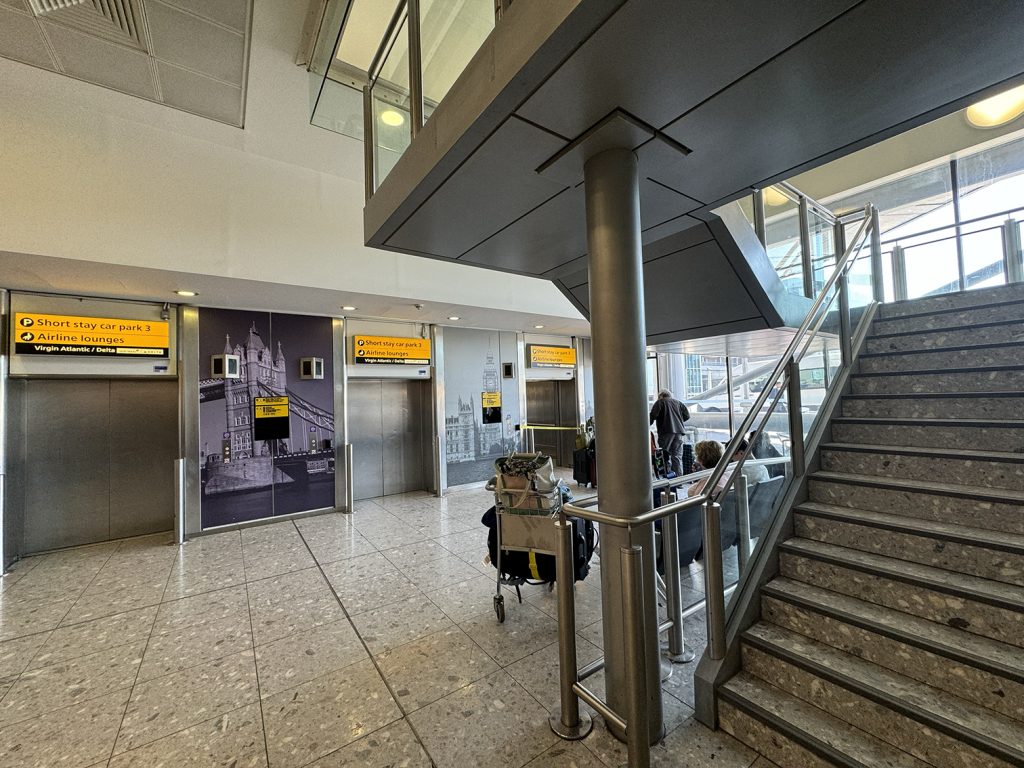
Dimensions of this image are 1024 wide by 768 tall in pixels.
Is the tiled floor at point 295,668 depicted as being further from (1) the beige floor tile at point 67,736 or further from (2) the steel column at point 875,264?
(2) the steel column at point 875,264

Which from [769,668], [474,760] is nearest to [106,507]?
[474,760]

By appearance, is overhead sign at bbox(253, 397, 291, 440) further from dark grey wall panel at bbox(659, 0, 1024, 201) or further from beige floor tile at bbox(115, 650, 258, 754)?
dark grey wall panel at bbox(659, 0, 1024, 201)

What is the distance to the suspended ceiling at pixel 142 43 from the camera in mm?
2777

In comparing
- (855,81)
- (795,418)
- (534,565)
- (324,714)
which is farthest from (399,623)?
(855,81)

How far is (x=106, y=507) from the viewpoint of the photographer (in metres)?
5.13

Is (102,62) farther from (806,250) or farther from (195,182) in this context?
(806,250)

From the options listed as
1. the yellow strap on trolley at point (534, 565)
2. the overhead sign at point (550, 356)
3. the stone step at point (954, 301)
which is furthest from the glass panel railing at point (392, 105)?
the overhead sign at point (550, 356)

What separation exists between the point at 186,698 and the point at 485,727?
5.60ft

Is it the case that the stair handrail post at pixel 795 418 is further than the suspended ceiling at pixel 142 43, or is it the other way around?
the suspended ceiling at pixel 142 43

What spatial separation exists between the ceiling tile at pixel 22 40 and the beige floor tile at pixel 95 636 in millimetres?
4258

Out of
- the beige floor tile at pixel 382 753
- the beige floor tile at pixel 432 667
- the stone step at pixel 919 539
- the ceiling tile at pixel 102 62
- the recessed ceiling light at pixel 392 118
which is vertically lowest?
the beige floor tile at pixel 382 753

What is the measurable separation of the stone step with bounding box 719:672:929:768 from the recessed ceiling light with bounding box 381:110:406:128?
3.89 m

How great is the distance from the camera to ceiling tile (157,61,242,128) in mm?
3359

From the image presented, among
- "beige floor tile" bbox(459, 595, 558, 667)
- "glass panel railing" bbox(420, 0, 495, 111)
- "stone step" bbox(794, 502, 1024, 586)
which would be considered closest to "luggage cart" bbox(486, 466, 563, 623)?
"beige floor tile" bbox(459, 595, 558, 667)
